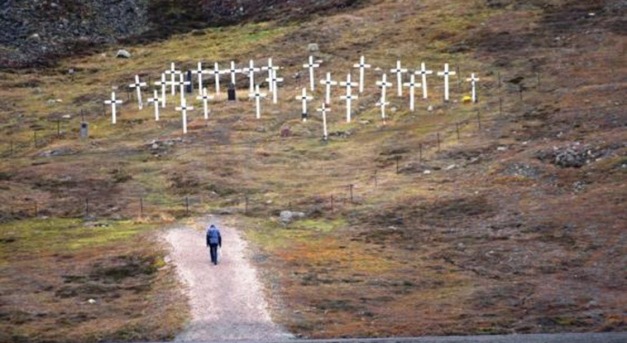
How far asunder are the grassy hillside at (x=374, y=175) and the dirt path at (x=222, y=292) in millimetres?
A: 973

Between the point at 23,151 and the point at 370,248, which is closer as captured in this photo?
the point at 370,248

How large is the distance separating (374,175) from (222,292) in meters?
28.8

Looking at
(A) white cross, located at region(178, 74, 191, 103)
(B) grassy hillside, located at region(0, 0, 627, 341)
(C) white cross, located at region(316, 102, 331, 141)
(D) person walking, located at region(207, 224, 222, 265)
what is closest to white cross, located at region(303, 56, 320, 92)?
(B) grassy hillside, located at region(0, 0, 627, 341)

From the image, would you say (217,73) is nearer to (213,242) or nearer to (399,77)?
(399,77)

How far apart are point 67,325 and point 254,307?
712 cm

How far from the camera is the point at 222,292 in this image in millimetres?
60125

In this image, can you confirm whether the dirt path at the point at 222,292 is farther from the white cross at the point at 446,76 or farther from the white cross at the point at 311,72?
the white cross at the point at 311,72

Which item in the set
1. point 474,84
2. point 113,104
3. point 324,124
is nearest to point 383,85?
point 324,124

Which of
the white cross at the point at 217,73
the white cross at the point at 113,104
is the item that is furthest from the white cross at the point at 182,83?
the white cross at the point at 113,104

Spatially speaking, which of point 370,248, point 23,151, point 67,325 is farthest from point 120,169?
point 67,325

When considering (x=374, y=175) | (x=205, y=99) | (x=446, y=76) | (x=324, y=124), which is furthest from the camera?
(x=446, y=76)

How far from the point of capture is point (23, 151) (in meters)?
100

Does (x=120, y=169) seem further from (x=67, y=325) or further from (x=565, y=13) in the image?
(x=565, y=13)

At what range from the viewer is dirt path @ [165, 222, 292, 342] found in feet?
179
